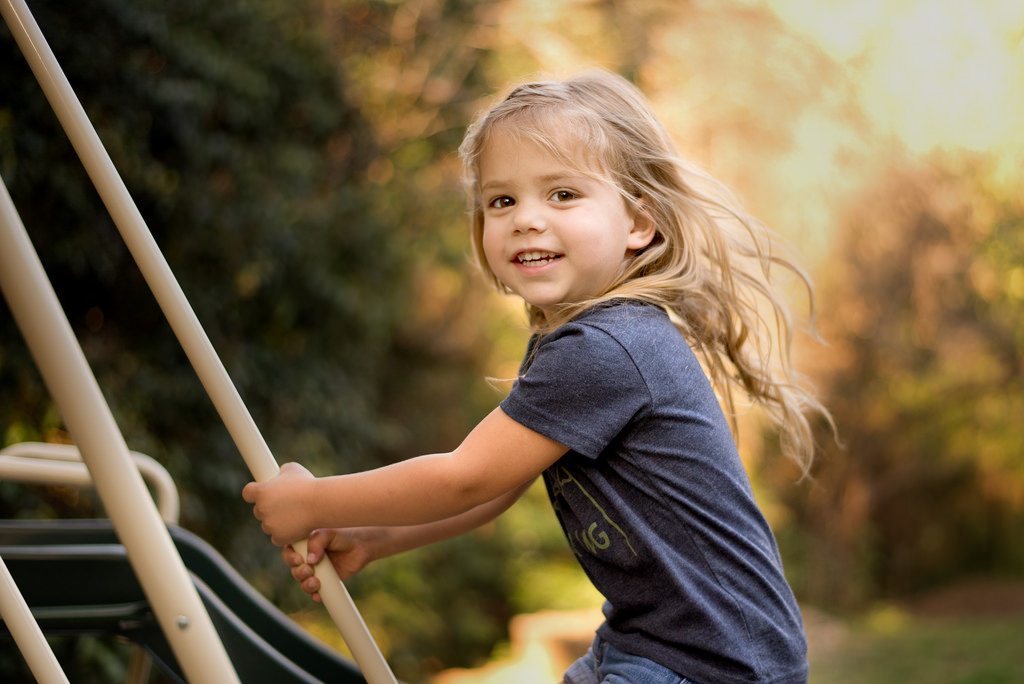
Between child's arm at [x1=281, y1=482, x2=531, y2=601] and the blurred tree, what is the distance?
242 inches

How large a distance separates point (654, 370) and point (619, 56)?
4964 mm

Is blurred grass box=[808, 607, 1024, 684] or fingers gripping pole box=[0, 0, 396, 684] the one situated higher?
blurred grass box=[808, 607, 1024, 684]

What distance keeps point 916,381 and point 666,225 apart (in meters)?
6.70

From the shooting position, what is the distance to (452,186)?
17.2 ft

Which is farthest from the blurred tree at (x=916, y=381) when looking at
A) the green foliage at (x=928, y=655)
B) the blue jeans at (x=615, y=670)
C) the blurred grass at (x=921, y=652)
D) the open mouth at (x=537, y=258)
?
the open mouth at (x=537, y=258)

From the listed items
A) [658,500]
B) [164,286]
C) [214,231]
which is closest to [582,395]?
[658,500]

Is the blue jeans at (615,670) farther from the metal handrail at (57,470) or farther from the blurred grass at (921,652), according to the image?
the blurred grass at (921,652)

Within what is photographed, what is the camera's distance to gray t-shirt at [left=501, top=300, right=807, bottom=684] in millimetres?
1234

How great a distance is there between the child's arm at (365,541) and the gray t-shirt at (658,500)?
23cm

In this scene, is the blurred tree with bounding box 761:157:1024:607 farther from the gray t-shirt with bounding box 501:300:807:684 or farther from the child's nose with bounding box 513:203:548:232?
the child's nose with bounding box 513:203:548:232

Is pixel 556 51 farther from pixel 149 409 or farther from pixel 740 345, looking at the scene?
pixel 740 345

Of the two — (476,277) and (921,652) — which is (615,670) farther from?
(476,277)

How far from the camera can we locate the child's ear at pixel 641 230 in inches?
58.5

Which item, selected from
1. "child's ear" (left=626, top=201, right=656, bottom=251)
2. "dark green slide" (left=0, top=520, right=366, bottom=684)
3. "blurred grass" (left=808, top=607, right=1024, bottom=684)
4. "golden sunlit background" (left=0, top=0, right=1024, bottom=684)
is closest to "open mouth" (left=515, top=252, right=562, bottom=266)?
"child's ear" (left=626, top=201, right=656, bottom=251)
